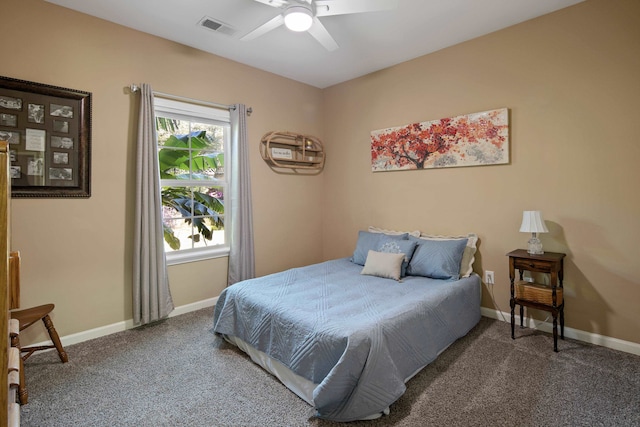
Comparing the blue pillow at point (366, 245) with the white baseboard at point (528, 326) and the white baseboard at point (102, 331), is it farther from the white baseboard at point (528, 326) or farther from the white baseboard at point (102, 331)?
the white baseboard at point (102, 331)

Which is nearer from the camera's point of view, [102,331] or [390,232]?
[102,331]

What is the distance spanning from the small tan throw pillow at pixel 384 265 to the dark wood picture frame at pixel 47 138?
248cm

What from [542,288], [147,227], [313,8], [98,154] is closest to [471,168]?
[542,288]

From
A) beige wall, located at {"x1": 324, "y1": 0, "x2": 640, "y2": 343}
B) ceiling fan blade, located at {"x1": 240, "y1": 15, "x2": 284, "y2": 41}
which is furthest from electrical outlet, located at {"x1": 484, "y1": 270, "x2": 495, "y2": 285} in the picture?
ceiling fan blade, located at {"x1": 240, "y1": 15, "x2": 284, "y2": 41}

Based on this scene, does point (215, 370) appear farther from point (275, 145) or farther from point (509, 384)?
point (275, 145)

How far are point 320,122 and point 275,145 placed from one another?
2.83ft

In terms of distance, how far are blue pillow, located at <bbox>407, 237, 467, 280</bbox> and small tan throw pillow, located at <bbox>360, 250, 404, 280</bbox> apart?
0.56 ft

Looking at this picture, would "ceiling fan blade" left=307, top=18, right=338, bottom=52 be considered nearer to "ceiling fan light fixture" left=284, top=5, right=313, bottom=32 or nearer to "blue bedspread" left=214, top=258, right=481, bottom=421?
"ceiling fan light fixture" left=284, top=5, right=313, bottom=32

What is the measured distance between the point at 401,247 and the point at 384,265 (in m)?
0.32

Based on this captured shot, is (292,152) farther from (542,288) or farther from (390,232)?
(542,288)

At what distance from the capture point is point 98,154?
8.68 ft

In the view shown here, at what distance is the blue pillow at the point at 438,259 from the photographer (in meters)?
2.82

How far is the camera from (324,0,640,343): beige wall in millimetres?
2330

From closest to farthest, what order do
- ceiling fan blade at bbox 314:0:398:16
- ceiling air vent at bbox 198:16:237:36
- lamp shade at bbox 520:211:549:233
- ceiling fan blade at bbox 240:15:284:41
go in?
ceiling fan blade at bbox 314:0:398:16 → ceiling fan blade at bbox 240:15:284:41 → lamp shade at bbox 520:211:549:233 → ceiling air vent at bbox 198:16:237:36
